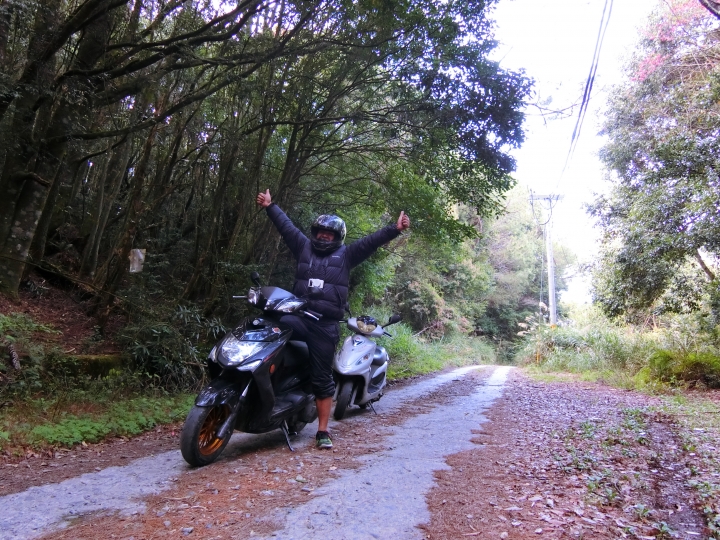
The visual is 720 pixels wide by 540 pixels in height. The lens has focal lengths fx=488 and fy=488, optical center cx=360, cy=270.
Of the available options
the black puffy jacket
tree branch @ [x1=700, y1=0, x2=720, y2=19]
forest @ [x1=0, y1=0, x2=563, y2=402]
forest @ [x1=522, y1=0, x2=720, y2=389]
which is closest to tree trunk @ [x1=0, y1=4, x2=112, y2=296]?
forest @ [x1=0, y1=0, x2=563, y2=402]

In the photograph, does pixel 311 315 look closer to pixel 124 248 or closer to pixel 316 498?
pixel 316 498

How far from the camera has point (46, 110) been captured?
6.03 meters

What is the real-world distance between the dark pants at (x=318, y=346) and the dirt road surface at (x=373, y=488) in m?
0.51

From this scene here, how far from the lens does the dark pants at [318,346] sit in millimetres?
4051

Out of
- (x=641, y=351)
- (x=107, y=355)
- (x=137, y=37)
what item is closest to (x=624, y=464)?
(x=107, y=355)

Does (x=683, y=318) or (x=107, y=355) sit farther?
(x=683, y=318)

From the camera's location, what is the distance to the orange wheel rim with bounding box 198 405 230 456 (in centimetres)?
339

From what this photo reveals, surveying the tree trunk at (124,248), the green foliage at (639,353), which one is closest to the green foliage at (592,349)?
the green foliage at (639,353)

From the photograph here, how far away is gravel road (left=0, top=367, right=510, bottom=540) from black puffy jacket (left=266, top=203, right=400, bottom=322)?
124cm

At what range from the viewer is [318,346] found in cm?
407

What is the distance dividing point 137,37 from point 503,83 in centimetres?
532

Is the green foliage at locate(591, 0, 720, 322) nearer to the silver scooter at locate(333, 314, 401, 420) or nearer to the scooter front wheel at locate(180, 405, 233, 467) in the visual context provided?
the silver scooter at locate(333, 314, 401, 420)

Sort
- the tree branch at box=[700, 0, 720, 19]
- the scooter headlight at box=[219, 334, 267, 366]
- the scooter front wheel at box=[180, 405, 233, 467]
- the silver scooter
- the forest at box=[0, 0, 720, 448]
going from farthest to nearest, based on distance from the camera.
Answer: the forest at box=[0, 0, 720, 448]
the silver scooter
the tree branch at box=[700, 0, 720, 19]
the scooter headlight at box=[219, 334, 267, 366]
the scooter front wheel at box=[180, 405, 233, 467]

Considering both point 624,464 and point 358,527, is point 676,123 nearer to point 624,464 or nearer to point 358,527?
point 624,464
